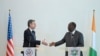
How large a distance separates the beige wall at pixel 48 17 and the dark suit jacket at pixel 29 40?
0.08 metres

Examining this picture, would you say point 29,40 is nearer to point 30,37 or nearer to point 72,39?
point 30,37

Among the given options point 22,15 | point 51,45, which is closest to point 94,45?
point 51,45

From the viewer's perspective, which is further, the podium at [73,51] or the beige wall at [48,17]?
the beige wall at [48,17]

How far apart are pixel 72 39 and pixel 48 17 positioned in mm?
615

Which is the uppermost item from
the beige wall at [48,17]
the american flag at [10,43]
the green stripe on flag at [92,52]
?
the beige wall at [48,17]

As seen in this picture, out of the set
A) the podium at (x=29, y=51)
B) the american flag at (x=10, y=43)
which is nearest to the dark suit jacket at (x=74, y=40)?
the podium at (x=29, y=51)

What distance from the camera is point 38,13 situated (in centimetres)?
446

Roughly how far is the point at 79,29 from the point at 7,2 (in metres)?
1.45

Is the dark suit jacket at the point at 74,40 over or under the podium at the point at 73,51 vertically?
over

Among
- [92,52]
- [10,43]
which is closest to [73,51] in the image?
[92,52]

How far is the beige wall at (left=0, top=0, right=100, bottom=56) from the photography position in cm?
439

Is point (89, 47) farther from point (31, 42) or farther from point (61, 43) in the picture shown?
point (31, 42)

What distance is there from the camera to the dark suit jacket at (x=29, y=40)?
14.2 ft

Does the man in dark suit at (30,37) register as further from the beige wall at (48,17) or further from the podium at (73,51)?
the podium at (73,51)
